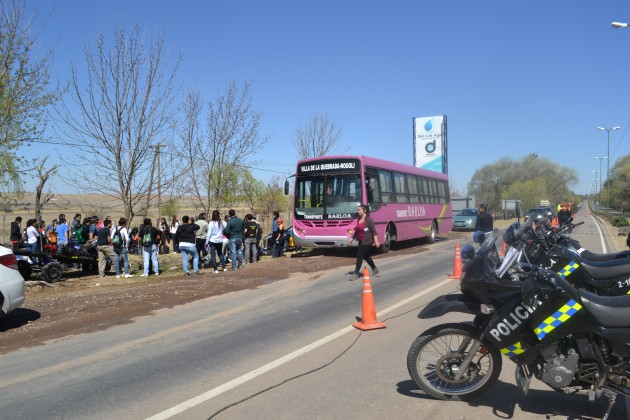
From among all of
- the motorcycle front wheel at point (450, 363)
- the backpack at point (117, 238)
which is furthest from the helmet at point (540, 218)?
the backpack at point (117, 238)

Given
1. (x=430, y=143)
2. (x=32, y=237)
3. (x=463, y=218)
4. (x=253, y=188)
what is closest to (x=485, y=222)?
(x=32, y=237)

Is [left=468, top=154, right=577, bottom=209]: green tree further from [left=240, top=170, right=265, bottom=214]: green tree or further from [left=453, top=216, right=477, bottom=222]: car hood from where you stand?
[left=453, top=216, right=477, bottom=222]: car hood

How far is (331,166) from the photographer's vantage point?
57.9 ft

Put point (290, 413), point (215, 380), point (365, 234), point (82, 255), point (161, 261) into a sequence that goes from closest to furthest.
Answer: point (290, 413), point (215, 380), point (365, 234), point (82, 255), point (161, 261)

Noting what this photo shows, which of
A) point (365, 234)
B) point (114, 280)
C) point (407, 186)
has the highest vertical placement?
point (407, 186)

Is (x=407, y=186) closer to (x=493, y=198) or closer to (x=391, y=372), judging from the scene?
(x=391, y=372)

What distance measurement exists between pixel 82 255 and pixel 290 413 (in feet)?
42.6

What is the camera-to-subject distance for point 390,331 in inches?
278

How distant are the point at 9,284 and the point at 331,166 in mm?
11564

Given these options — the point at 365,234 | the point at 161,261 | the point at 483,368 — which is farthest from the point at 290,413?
the point at 161,261

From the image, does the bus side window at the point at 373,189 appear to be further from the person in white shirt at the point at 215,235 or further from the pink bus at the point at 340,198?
the person in white shirt at the point at 215,235

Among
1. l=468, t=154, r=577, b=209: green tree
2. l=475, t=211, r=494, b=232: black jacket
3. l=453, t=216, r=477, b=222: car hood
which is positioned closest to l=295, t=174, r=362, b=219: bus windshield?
l=475, t=211, r=494, b=232: black jacket

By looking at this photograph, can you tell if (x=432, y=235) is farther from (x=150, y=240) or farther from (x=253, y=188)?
(x=253, y=188)

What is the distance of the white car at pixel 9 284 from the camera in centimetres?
762
